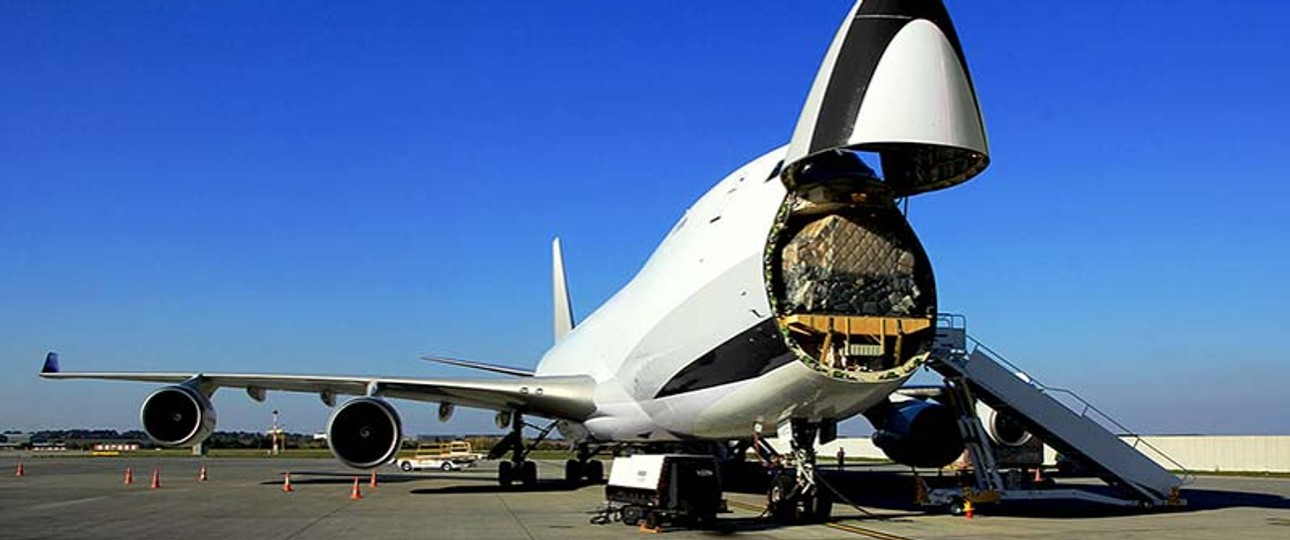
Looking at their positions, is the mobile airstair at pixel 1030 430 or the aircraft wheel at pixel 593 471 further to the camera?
the aircraft wheel at pixel 593 471

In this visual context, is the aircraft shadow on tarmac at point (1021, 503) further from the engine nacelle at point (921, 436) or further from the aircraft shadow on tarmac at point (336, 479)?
the aircraft shadow on tarmac at point (336, 479)

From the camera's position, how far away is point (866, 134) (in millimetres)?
13312

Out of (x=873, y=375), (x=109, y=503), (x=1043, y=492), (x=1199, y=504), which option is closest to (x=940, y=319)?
(x=1043, y=492)

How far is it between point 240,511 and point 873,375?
10850mm

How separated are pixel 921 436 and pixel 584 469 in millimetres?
10277

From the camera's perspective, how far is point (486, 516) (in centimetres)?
1798

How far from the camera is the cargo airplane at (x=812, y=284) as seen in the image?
13.6 metres

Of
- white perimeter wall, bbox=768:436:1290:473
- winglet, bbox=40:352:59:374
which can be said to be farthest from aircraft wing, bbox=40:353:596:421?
white perimeter wall, bbox=768:436:1290:473

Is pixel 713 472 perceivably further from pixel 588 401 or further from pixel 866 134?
pixel 588 401

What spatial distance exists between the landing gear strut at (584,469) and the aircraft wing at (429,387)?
12.6ft

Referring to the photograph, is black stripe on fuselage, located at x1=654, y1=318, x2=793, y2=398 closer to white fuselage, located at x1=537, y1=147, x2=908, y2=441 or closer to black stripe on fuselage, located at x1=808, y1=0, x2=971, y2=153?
white fuselage, located at x1=537, y1=147, x2=908, y2=441

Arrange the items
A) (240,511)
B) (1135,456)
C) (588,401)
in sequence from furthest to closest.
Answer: (588,401), (1135,456), (240,511)

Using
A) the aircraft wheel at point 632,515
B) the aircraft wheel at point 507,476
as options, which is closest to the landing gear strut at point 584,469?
the aircraft wheel at point 507,476

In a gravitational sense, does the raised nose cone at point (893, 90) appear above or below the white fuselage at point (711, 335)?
above
